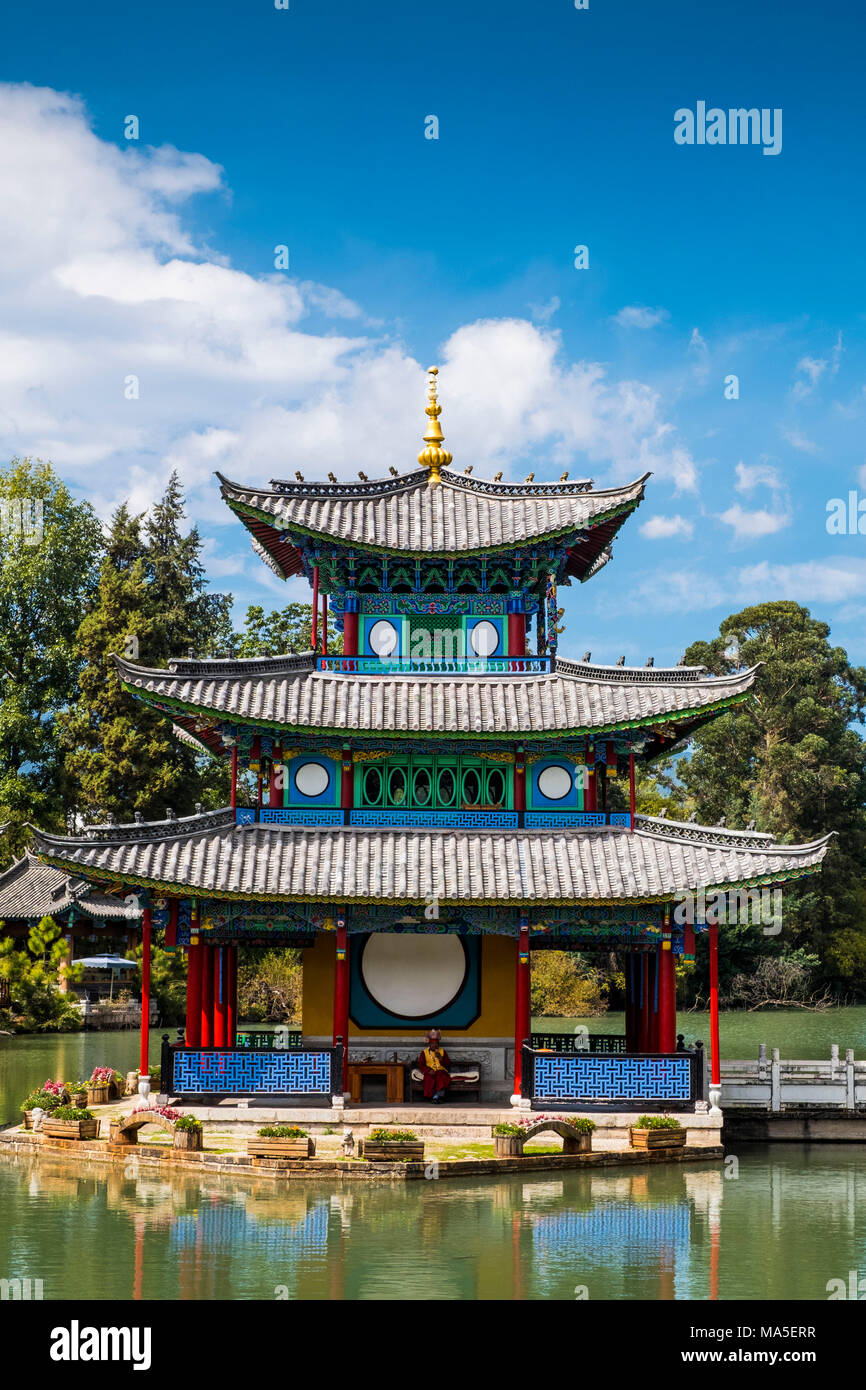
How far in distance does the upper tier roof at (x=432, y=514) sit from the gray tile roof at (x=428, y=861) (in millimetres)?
5596

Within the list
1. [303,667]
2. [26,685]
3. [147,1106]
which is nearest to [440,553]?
[303,667]

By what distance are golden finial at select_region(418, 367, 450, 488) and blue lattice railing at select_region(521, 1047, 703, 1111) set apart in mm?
12366

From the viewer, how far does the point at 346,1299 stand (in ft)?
44.4

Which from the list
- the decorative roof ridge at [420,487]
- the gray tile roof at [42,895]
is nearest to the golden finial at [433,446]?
the decorative roof ridge at [420,487]

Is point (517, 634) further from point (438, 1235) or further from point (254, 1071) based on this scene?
point (438, 1235)

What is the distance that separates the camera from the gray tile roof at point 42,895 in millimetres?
54500

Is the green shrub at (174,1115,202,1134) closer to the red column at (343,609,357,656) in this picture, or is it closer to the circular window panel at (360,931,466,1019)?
the circular window panel at (360,931,466,1019)

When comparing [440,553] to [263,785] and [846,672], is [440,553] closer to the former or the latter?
[263,785]

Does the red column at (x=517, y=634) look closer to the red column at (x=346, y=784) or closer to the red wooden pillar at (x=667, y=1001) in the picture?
the red column at (x=346, y=784)

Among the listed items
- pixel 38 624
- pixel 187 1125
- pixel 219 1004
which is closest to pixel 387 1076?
pixel 219 1004

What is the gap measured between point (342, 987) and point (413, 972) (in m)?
2.20

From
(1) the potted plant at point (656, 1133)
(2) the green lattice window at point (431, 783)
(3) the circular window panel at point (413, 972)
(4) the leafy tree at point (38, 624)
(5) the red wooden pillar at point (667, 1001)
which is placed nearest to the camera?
(1) the potted plant at point (656, 1133)

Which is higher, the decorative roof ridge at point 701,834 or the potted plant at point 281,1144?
the decorative roof ridge at point 701,834

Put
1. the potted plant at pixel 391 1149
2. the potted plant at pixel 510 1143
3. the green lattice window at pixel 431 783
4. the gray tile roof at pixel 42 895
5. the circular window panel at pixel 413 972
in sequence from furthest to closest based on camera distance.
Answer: the gray tile roof at pixel 42 895
the green lattice window at pixel 431 783
the circular window panel at pixel 413 972
the potted plant at pixel 510 1143
the potted plant at pixel 391 1149
